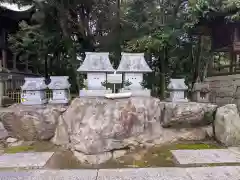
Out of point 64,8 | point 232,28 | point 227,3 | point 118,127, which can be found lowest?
point 118,127

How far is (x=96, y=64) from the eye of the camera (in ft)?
22.4

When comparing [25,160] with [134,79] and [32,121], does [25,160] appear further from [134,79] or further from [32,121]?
[134,79]

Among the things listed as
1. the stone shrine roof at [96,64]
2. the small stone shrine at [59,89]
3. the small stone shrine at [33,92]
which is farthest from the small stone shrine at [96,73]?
the small stone shrine at [33,92]

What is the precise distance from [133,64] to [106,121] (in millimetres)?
2405

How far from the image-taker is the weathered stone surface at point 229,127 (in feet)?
19.4

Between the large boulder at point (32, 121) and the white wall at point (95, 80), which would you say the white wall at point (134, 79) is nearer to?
the white wall at point (95, 80)

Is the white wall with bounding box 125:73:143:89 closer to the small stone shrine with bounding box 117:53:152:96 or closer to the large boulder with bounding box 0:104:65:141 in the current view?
the small stone shrine with bounding box 117:53:152:96

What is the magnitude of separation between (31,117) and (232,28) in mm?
8111

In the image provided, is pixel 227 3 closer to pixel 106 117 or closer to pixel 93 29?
pixel 106 117

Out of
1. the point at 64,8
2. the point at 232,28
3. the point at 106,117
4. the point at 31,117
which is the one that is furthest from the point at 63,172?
the point at 64,8

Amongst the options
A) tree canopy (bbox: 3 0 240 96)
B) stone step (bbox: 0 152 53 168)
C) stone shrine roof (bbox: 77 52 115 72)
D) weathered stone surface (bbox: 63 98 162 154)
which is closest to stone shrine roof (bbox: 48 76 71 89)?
stone shrine roof (bbox: 77 52 115 72)

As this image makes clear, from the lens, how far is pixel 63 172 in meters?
4.38

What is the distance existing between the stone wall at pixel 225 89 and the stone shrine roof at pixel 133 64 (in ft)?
13.5

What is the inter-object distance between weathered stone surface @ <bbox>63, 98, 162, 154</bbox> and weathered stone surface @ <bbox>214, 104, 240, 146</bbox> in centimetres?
212
